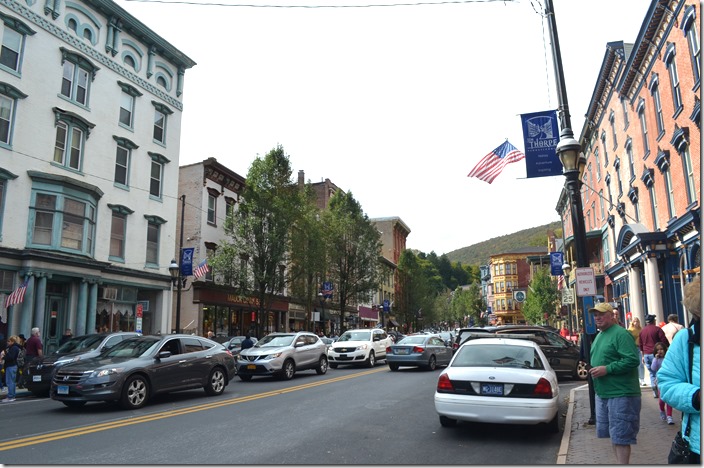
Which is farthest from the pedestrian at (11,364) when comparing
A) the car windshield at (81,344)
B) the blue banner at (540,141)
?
the blue banner at (540,141)

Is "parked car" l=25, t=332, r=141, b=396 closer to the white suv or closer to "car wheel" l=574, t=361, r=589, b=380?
the white suv

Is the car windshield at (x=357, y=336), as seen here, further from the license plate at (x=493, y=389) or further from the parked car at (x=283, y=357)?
the license plate at (x=493, y=389)

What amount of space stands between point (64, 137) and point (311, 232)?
1456cm

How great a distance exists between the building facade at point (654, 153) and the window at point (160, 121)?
890 inches

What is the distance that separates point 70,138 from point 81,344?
11.6 meters

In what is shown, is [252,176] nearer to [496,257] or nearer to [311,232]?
[311,232]

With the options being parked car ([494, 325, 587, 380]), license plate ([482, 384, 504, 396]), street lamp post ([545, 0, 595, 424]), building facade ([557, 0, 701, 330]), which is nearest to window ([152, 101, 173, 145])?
parked car ([494, 325, 587, 380])

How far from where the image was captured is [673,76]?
18781mm

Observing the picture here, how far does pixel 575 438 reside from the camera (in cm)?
773

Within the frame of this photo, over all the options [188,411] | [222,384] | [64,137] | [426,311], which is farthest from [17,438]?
[426,311]

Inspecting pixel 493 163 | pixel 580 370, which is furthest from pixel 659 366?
pixel 580 370

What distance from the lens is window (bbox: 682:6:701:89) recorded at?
16344mm

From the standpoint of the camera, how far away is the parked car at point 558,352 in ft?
52.4

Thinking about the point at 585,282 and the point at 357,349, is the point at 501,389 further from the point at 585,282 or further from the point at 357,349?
the point at 357,349
